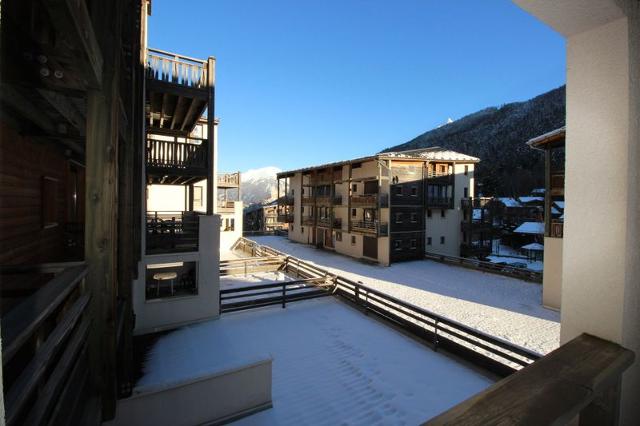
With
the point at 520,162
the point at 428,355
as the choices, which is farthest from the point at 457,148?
the point at 428,355

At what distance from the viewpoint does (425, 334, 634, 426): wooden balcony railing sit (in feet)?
3.54

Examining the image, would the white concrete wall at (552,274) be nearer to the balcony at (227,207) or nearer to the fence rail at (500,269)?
the fence rail at (500,269)

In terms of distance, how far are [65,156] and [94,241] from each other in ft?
18.9

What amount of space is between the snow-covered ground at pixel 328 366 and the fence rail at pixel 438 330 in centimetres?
35

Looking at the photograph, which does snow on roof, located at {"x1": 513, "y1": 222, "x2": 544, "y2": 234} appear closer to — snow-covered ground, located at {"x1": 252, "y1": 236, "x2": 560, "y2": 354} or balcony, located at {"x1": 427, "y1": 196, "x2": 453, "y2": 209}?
balcony, located at {"x1": 427, "y1": 196, "x2": 453, "y2": 209}

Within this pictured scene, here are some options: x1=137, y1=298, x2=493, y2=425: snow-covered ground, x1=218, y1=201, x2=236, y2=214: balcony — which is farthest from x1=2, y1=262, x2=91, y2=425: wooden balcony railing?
x1=218, y1=201, x2=236, y2=214: balcony

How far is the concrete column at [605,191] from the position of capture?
1554 millimetres

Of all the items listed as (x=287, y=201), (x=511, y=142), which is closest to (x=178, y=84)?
(x=287, y=201)

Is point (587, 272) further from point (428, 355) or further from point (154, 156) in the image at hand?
point (154, 156)

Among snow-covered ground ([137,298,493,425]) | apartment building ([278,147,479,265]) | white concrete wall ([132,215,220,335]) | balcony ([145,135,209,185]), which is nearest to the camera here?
snow-covered ground ([137,298,493,425])

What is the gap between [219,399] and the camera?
220 inches

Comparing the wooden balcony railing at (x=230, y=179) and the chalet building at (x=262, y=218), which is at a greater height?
the wooden balcony railing at (x=230, y=179)

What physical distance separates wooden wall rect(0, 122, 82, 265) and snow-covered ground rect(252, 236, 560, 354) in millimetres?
11757

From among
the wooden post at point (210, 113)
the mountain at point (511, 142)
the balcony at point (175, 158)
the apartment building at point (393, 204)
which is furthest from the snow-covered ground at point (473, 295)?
the mountain at point (511, 142)
